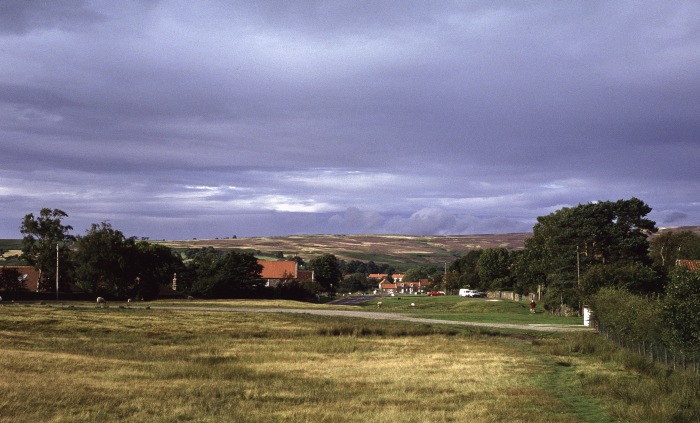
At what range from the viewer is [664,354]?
101ft

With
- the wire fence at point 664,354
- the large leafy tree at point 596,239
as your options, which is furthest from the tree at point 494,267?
the wire fence at point 664,354

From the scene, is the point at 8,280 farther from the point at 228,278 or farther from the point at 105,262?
the point at 228,278

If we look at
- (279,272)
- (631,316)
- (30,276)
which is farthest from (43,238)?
(631,316)

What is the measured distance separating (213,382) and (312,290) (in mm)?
102811

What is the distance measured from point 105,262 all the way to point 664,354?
272 feet

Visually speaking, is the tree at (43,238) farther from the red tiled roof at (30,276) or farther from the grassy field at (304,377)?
the grassy field at (304,377)

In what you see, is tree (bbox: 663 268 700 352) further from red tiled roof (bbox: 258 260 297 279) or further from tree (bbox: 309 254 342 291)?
red tiled roof (bbox: 258 260 297 279)

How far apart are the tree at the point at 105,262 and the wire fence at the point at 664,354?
2976 inches

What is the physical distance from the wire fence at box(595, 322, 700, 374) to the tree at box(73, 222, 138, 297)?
248ft

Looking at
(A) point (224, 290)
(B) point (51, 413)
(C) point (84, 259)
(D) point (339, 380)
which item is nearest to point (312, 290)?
(A) point (224, 290)

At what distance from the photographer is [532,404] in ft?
72.0

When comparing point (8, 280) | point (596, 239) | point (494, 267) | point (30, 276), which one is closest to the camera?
point (596, 239)

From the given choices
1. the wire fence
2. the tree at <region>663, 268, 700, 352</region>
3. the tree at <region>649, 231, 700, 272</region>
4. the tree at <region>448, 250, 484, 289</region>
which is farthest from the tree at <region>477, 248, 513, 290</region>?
the tree at <region>663, 268, 700, 352</region>

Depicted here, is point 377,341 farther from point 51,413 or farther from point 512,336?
point 51,413
